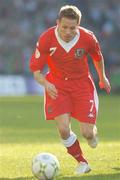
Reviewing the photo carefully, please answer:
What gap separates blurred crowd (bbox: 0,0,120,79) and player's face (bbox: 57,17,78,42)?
899 inches

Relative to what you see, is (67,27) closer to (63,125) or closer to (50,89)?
(50,89)

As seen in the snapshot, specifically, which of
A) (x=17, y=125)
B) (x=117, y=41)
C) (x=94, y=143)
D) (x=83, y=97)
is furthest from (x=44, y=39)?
(x=117, y=41)

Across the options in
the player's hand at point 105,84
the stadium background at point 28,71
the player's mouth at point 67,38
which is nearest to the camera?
the player's mouth at point 67,38

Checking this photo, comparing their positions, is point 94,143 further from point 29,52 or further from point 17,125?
point 29,52

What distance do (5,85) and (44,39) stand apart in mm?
21915

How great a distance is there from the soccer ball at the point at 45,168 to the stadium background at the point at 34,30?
74.9 ft

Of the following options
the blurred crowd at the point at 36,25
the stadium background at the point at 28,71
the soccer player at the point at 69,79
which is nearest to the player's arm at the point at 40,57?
the soccer player at the point at 69,79

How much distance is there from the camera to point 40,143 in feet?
47.6

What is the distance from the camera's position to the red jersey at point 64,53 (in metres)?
9.77

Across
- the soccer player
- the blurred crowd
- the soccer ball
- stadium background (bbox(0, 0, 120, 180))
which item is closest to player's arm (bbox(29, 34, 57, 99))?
the soccer player

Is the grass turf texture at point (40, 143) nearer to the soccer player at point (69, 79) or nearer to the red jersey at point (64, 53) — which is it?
the soccer player at point (69, 79)

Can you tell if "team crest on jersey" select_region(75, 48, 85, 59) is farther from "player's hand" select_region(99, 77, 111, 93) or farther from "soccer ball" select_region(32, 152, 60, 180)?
"soccer ball" select_region(32, 152, 60, 180)

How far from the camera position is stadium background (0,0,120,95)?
3266 centimetres

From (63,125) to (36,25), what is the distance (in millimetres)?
24857
